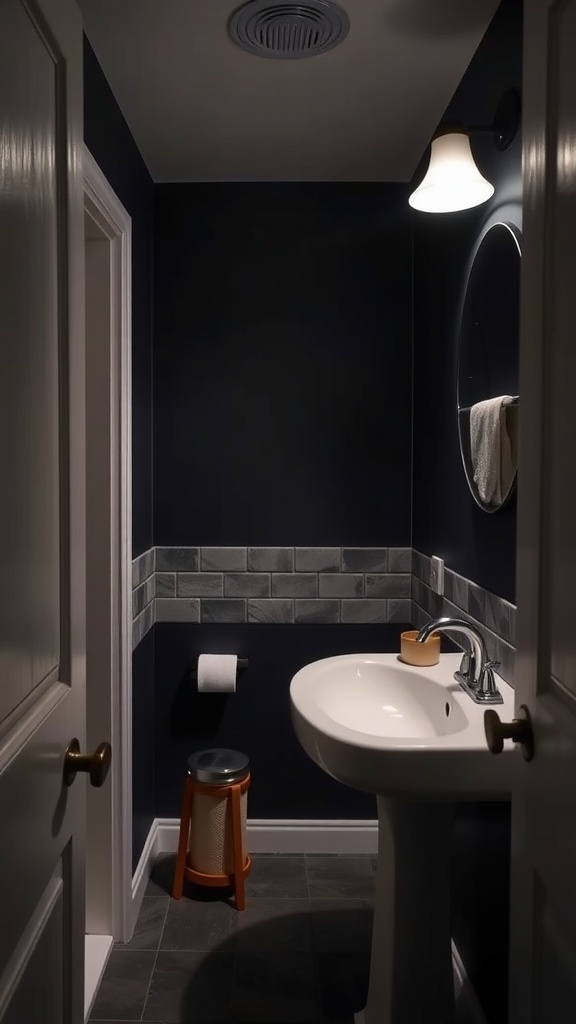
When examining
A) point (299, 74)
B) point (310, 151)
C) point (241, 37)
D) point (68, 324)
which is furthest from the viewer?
point (310, 151)

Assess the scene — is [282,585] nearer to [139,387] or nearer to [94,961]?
[139,387]

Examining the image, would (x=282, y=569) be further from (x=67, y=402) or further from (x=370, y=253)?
(x=67, y=402)

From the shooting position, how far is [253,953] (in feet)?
7.21

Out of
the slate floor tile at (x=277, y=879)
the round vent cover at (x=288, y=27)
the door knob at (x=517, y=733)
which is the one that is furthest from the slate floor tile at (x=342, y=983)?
the round vent cover at (x=288, y=27)

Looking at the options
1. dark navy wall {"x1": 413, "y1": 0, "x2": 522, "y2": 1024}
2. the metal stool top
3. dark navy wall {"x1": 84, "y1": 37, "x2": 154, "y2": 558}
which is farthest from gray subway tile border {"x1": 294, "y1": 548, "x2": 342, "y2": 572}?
the metal stool top

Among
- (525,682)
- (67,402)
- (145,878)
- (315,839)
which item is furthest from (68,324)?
(315,839)

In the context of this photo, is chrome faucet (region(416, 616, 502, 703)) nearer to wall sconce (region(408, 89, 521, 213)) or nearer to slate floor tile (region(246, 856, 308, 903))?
wall sconce (region(408, 89, 521, 213))

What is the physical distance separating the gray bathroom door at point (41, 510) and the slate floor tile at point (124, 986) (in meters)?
0.94

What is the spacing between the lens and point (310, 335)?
2.77 meters

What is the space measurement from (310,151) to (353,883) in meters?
2.42

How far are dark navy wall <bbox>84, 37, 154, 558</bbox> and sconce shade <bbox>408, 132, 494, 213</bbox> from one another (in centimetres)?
82

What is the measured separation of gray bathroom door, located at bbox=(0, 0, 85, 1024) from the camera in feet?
2.76

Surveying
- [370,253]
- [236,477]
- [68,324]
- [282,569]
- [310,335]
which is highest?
[370,253]

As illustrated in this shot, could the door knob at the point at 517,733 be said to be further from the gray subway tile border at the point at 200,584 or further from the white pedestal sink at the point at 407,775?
the gray subway tile border at the point at 200,584
